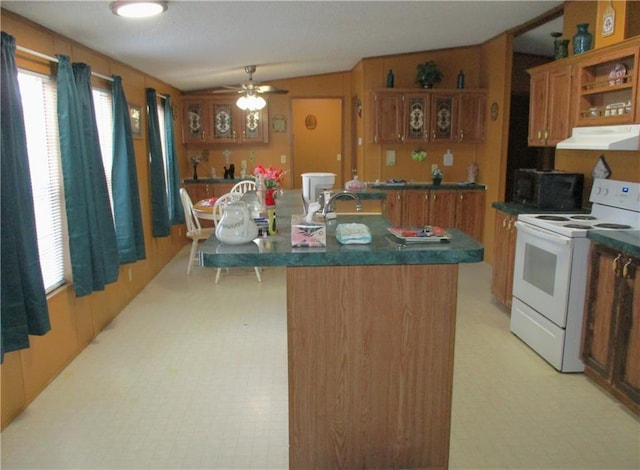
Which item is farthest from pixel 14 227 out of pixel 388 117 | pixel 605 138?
pixel 388 117

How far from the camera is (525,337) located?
3652 mm

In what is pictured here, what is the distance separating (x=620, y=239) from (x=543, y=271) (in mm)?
669

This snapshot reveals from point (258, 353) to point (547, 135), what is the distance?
9.70ft

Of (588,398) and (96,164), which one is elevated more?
(96,164)

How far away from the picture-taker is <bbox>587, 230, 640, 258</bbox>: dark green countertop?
262 cm

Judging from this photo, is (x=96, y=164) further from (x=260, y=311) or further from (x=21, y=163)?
(x=260, y=311)

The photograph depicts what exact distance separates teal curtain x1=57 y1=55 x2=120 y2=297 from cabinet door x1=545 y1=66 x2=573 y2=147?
3.59 metres

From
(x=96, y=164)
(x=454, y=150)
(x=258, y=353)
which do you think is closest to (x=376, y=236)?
(x=258, y=353)

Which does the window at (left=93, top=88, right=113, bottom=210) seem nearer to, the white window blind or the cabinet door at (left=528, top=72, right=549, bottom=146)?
the white window blind

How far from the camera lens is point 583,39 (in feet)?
12.2

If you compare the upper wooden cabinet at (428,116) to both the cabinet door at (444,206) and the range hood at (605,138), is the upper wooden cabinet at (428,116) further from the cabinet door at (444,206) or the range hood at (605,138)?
the range hood at (605,138)

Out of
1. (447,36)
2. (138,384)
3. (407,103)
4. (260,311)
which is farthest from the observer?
(407,103)

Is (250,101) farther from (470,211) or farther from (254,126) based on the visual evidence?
(470,211)

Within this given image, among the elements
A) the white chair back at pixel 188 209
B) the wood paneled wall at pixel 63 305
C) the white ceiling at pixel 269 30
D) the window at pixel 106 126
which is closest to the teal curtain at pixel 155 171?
the wood paneled wall at pixel 63 305
